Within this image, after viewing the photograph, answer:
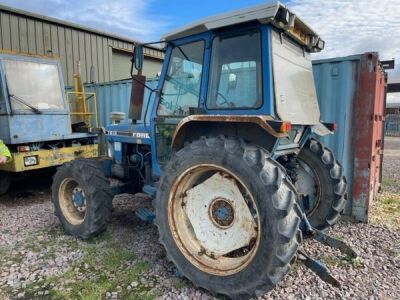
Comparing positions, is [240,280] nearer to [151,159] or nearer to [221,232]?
[221,232]

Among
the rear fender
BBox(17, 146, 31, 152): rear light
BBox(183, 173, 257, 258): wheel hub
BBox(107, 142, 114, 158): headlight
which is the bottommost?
BBox(183, 173, 257, 258): wheel hub

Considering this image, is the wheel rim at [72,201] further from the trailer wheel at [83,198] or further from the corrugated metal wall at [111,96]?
the corrugated metal wall at [111,96]

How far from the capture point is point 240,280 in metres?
2.54

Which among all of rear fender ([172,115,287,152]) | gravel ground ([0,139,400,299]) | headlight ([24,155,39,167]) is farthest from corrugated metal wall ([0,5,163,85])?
rear fender ([172,115,287,152])

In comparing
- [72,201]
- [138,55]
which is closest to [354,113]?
[138,55]

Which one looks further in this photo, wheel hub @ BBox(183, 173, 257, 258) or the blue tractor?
wheel hub @ BBox(183, 173, 257, 258)

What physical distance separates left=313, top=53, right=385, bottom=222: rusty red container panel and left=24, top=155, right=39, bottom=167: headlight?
16.0 ft

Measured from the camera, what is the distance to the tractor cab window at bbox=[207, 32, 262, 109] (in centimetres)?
287

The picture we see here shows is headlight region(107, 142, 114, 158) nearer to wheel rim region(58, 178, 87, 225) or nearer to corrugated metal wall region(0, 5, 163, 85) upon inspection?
wheel rim region(58, 178, 87, 225)

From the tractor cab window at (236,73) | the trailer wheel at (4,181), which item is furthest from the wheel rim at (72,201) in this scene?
the trailer wheel at (4,181)

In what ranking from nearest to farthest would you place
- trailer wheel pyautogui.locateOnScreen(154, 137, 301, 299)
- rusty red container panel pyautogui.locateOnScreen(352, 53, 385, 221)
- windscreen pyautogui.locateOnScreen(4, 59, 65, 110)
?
1. trailer wheel pyautogui.locateOnScreen(154, 137, 301, 299)
2. rusty red container panel pyautogui.locateOnScreen(352, 53, 385, 221)
3. windscreen pyautogui.locateOnScreen(4, 59, 65, 110)

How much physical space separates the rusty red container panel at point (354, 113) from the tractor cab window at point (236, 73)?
241 cm

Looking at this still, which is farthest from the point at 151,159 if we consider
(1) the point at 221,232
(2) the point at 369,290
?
(2) the point at 369,290

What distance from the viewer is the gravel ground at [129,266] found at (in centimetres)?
281
